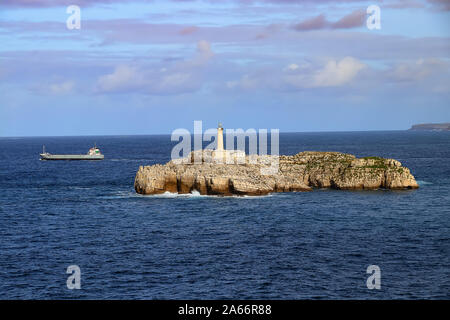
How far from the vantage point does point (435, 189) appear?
87750 mm

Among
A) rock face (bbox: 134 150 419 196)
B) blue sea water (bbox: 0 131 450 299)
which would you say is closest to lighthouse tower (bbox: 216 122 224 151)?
rock face (bbox: 134 150 419 196)

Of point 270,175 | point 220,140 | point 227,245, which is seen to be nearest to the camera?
point 227,245

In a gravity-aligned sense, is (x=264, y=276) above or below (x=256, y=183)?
below

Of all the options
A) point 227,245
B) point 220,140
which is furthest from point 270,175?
point 227,245

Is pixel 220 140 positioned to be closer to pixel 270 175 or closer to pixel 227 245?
pixel 270 175

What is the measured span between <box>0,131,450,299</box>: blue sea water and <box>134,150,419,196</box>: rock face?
2295mm

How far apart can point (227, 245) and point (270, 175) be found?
36.5 m

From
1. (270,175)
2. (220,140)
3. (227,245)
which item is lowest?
(227,245)

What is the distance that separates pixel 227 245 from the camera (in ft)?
174

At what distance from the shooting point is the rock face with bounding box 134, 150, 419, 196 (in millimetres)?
81500

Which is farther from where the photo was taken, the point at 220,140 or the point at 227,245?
the point at 220,140
